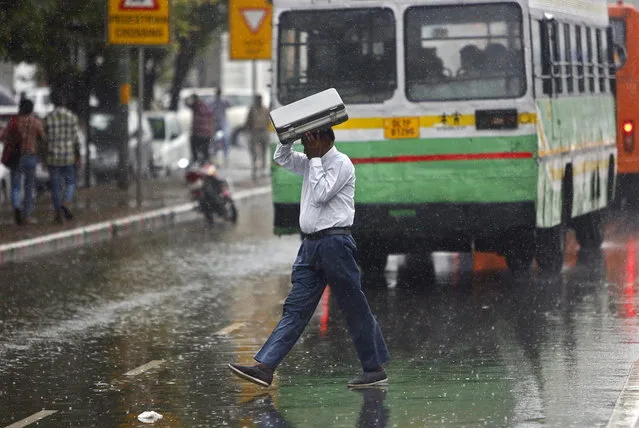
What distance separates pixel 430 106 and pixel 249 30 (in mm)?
14677

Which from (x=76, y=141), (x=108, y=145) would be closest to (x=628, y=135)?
(x=76, y=141)

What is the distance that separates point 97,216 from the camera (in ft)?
79.4

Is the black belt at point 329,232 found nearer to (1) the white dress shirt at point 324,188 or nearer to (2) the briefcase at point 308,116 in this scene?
(1) the white dress shirt at point 324,188

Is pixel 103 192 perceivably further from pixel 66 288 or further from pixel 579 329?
pixel 579 329

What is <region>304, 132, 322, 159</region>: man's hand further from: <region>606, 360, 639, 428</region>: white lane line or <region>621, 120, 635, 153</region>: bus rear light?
<region>621, 120, 635, 153</region>: bus rear light

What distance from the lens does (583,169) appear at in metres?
18.6

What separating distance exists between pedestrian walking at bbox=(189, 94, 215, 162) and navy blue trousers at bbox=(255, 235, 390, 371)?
81.2 ft

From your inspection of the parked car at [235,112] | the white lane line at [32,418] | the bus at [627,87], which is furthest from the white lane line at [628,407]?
the parked car at [235,112]

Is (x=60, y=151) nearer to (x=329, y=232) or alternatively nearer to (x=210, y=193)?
(x=210, y=193)

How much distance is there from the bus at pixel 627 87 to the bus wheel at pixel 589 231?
14.9ft

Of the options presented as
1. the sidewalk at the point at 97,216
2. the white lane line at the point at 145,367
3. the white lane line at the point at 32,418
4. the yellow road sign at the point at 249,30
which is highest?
the yellow road sign at the point at 249,30

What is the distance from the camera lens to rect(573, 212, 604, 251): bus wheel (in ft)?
64.4

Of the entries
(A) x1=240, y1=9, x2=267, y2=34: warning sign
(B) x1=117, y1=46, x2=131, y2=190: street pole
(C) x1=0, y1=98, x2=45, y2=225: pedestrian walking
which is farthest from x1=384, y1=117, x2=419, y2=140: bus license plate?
(A) x1=240, y1=9, x2=267, y2=34: warning sign

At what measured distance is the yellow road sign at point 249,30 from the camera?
3017 centimetres
